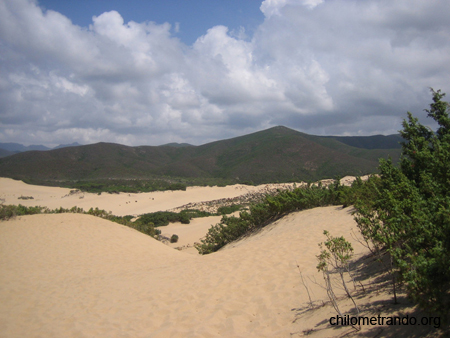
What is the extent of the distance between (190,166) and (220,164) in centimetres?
899

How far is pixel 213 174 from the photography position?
69.8 metres

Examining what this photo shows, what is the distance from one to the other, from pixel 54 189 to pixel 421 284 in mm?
47534

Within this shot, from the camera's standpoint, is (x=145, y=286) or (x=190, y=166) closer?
(x=145, y=286)

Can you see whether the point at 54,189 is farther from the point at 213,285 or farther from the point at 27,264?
the point at 213,285

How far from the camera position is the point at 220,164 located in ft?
262

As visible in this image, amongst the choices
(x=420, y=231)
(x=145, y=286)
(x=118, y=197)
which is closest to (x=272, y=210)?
(x=145, y=286)

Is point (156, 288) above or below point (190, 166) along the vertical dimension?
below

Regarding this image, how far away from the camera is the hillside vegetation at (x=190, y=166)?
5021 cm

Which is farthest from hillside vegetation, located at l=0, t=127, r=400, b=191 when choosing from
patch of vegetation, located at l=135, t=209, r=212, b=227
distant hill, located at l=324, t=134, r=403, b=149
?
distant hill, located at l=324, t=134, r=403, b=149

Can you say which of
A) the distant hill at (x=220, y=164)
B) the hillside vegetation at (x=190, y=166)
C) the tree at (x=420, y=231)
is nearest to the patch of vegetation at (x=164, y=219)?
the tree at (x=420, y=231)

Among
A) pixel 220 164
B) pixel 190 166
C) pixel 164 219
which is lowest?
pixel 164 219

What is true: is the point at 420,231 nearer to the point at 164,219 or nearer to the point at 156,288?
the point at 156,288

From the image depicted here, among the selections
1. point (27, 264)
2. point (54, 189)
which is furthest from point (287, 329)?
point (54, 189)

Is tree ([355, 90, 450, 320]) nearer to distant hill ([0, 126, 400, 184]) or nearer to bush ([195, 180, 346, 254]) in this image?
bush ([195, 180, 346, 254])
